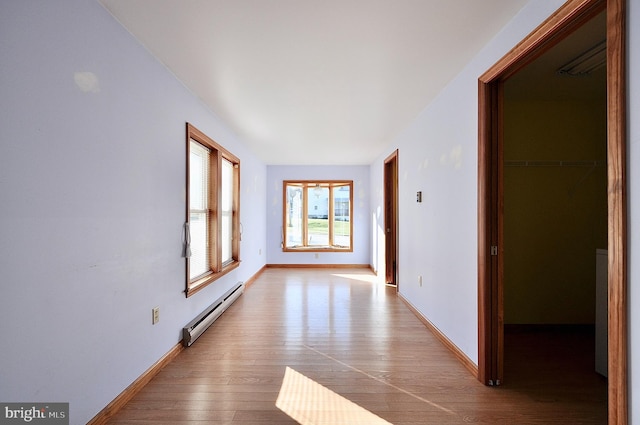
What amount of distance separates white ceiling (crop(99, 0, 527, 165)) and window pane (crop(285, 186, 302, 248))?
3.68m

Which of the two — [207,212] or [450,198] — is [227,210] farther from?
[450,198]

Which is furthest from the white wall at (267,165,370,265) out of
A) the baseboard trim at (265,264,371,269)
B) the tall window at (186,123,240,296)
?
the tall window at (186,123,240,296)

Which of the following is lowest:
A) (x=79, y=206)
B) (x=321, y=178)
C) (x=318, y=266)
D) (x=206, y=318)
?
(x=318, y=266)

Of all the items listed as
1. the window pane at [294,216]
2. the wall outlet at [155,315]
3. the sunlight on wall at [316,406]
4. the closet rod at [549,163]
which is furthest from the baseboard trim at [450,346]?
the window pane at [294,216]

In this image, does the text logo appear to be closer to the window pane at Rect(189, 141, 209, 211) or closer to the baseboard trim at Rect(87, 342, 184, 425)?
the baseboard trim at Rect(87, 342, 184, 425)

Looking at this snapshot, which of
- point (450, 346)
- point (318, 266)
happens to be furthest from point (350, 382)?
point (318, 266)

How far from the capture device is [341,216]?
24.1ft

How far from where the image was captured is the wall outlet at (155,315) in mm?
2285

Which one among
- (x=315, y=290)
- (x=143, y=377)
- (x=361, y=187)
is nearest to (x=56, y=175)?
(x=143, y=377)

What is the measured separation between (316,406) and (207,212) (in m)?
2.56

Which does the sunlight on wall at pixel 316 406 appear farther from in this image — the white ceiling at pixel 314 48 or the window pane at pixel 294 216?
the window pane at pixel 294 216

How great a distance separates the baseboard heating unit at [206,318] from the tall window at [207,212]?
306mm

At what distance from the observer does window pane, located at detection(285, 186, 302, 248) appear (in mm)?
7262

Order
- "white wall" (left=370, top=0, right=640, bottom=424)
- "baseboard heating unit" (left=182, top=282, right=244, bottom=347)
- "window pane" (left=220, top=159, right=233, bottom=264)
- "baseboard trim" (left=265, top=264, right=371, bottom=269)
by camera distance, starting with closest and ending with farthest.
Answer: "white wall" (left=370, top=0, right=640, bottom=424) < "baseboard heating unit" (left=182, top=282, right=244, bottom=347) < "window pane" (left=220, top=159, right=233, bottom=264) < "baseboard trim" (left=265, top=264, right=371, bottom=269)
